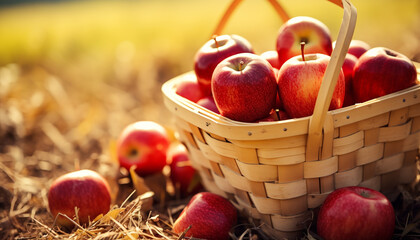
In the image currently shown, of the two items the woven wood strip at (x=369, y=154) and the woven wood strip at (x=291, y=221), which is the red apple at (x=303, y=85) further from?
the woven wood strip at (x=291, y=221)

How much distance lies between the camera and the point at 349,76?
62.8 inches

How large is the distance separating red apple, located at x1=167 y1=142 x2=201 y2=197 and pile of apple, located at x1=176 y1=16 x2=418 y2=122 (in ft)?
1.56

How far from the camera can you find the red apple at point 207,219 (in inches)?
57.4

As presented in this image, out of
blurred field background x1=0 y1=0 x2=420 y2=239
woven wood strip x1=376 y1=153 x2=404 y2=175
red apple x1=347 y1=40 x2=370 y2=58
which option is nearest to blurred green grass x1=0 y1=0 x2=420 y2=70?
blurred field background x1=0 y1=0 x2=420 y2=239

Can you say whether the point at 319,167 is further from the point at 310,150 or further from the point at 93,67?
the point at 93,67

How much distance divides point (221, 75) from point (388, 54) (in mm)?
740

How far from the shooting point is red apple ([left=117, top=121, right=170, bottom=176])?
193 cm

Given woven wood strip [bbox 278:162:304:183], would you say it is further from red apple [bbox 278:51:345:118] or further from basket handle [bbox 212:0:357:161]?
red apple [bbox 278:51:345:118]

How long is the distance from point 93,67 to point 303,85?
11.9 feet

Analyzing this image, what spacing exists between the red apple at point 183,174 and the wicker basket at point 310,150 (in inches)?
14.6

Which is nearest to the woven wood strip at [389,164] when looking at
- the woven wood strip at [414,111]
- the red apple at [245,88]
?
the woven wood strip at [414,111]

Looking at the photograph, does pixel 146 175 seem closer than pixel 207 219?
No

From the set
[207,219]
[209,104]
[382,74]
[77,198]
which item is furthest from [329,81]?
[77,198]

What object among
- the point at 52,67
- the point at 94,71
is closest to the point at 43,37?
the point at 52,67
